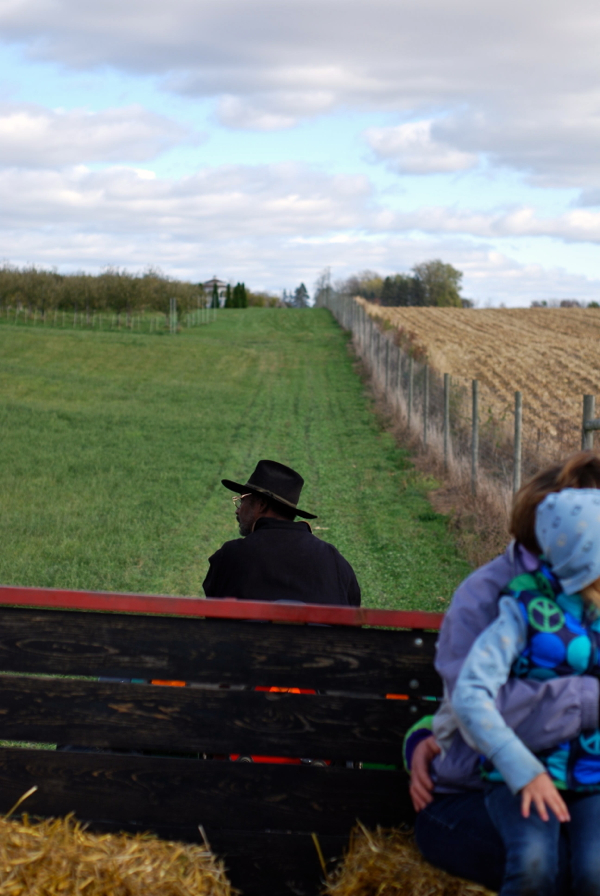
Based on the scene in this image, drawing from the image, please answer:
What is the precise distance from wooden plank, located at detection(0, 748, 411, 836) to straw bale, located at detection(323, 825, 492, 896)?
0.25 feet

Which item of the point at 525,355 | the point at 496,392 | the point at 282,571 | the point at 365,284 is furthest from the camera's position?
the point at 365,284

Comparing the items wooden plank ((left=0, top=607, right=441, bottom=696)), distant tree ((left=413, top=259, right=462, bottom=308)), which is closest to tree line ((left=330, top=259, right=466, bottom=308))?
distant tree ((left=413, top=259, right=462, bottom=308))

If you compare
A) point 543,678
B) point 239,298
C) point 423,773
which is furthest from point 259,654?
point 239,298

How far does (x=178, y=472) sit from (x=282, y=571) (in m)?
11.8

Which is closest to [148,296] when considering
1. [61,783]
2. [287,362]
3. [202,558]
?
[287,362]

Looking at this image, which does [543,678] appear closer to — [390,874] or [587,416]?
[390,874]

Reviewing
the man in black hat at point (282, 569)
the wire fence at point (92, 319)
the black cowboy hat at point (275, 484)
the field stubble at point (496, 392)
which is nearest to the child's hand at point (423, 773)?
the man in black hat at point (282, 569)

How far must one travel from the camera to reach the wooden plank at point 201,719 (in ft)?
8.86

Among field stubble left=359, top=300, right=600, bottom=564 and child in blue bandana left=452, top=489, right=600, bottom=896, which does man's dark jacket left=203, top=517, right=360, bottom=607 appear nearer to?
child in blue bandana left=452, top=489, right=600, bottom=896

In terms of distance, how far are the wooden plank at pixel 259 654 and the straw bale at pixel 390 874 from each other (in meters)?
0.46

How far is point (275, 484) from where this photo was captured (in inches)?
169

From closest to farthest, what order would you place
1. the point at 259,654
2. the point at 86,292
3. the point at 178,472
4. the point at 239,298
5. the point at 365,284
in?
the point at 259,654 < the point at 178,472 < the point at 86,292 < the point at 239,298 < the point at 365,284

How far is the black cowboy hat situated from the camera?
167 inches

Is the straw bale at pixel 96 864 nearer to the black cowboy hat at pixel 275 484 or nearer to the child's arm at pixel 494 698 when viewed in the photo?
the child's arm at pixel 494 698
